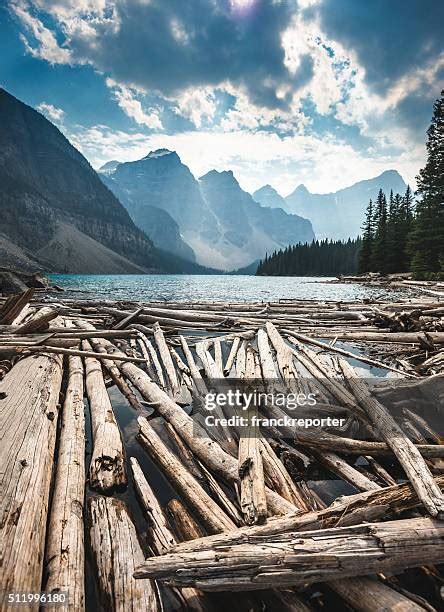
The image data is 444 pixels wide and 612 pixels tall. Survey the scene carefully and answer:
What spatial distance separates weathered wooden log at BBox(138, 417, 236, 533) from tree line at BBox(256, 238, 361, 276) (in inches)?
4613

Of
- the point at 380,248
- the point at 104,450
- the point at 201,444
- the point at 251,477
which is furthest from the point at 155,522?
the point at 380,248

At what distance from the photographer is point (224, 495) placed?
2.87 m

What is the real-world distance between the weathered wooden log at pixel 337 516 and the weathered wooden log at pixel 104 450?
4.39 ft

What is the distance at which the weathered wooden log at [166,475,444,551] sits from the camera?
2.09 meters

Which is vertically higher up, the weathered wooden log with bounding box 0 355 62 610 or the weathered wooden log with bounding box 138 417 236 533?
the weathered wooden log with bounding box 0 355 62 610

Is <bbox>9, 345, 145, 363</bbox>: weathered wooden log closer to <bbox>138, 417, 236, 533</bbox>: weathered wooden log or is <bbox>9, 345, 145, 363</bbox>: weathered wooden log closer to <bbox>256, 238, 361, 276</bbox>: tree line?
<bbox>138, 417, 236, 533</bbox>: weathered wooden log

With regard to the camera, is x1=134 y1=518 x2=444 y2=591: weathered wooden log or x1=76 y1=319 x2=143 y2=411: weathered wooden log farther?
x1=76 y1=319 x2=143 y2=411: weathered wooden log

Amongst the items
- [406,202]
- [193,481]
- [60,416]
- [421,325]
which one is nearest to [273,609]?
[193,481]

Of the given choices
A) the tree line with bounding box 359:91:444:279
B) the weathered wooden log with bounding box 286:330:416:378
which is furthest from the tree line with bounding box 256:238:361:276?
the weathered wooden log with bounding box 286:330:416:378

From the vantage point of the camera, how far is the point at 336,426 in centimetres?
404

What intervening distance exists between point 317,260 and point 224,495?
13114 cm

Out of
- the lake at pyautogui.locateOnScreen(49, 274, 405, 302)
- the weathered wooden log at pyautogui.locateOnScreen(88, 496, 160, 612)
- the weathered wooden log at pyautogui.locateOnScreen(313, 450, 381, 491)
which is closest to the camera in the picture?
the weathered wooden log at pyautogui.locateOnScreen(88, 496, 160, 612)

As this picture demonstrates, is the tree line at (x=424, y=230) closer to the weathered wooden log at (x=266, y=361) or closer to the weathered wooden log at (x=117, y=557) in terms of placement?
the weathered wooden log at (x=266, y=361)

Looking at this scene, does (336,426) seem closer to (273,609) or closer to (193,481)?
(193,481)
